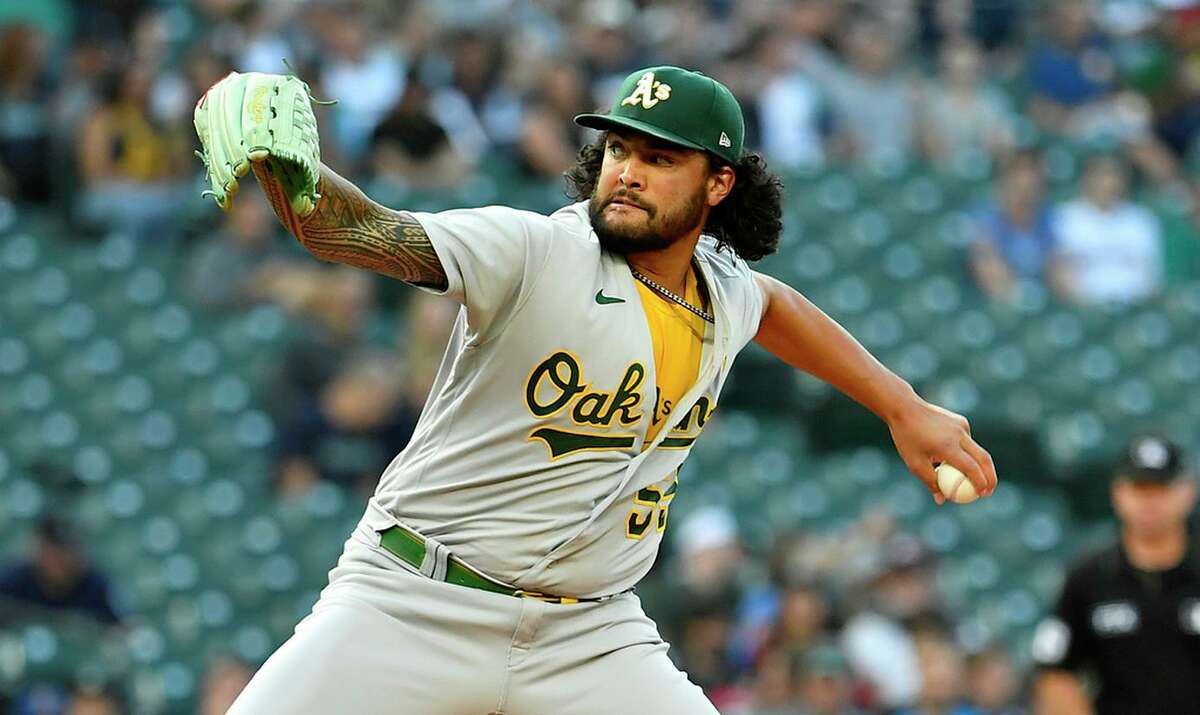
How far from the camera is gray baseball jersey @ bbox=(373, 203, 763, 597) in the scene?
389 cm

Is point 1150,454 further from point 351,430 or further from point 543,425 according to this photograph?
point 351,430

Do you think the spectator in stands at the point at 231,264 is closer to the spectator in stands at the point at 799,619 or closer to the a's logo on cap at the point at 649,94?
the spectator in stands at the point at 799,619

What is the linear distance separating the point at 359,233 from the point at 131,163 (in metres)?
7.01

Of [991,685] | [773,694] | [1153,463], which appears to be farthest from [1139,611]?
[991,685]

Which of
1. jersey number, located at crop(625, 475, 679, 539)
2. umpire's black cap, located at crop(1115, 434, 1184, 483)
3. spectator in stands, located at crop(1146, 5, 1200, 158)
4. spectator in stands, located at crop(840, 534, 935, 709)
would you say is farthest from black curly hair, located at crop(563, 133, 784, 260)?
spectator in stands, located at crop(1146, 5, 1200, 158)

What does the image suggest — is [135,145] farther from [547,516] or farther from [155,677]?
[547,516]

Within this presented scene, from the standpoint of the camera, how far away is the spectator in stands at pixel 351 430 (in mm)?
9266

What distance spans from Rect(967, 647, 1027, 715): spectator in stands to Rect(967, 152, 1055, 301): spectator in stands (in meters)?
3.45

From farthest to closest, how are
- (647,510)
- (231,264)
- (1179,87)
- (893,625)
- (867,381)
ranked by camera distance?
(1179,87), (231,264), (893,625), (867,381), (647,510)

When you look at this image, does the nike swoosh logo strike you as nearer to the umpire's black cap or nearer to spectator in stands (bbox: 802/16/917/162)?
the umpire's black cap

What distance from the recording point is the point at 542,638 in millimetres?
4070

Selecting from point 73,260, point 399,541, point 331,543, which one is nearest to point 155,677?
point 331,543

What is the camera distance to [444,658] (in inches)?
157

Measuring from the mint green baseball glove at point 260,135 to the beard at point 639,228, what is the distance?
0.77m
